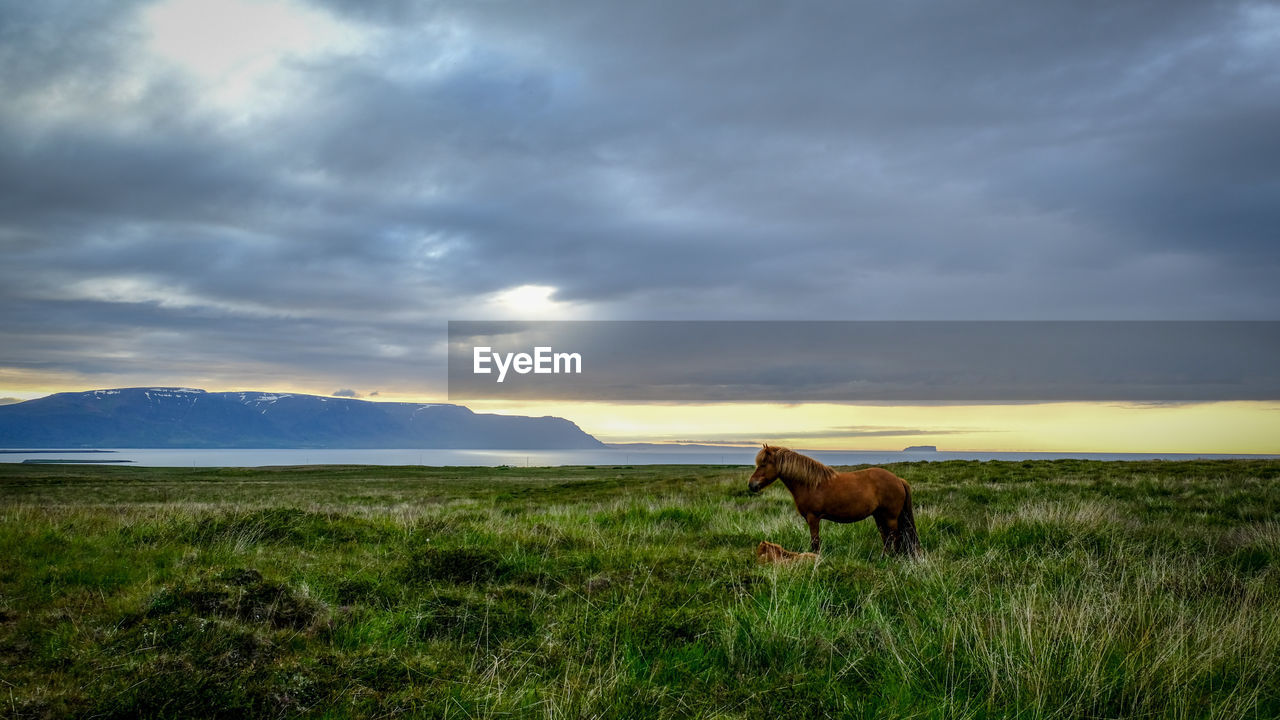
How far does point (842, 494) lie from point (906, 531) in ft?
3.88

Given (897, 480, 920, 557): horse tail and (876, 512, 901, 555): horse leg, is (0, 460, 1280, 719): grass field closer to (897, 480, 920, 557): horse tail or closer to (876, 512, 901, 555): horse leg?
(876, 512, 901, 555): horse leg

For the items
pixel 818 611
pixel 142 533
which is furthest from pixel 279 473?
pixel 818 611

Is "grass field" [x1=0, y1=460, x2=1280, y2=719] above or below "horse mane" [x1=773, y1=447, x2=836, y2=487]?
below

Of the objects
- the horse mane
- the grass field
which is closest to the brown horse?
the horse mane

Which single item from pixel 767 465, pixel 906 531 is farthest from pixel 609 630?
pixel 906 531

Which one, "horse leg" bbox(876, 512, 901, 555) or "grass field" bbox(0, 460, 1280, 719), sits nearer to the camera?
"grass field" bbox(0, 460, 1280, 719)

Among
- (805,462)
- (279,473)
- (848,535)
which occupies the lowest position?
(279,473)

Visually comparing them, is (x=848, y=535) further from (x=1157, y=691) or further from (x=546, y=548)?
(x=1157, y=691)

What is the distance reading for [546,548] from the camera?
27.9 ft

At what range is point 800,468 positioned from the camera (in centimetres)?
905

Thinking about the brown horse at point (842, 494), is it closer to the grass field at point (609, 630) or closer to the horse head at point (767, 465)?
the horse head at point (767, 465)

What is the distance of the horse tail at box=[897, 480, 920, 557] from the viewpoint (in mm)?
8984

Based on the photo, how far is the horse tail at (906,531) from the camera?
29.5 ft

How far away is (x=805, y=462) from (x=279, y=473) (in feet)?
384
